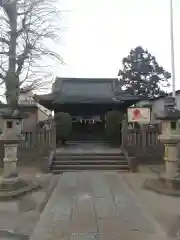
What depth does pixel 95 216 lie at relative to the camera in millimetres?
5246

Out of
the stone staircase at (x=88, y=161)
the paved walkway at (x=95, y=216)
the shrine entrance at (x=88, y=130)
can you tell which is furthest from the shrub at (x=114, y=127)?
the paved walkway at (x=95, y=216)

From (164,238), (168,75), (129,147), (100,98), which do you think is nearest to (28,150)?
(129,147)

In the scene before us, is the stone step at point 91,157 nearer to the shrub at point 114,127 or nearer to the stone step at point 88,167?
the stone step at point 88,167

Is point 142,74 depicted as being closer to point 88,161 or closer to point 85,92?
point 85,92

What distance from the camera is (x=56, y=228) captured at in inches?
183

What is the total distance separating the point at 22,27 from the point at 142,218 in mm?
11733

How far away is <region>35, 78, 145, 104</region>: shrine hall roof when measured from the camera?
17.5m

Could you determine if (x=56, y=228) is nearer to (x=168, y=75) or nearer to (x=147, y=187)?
(x=147, y=187)

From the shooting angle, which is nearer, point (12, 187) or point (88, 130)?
point (12, 187)

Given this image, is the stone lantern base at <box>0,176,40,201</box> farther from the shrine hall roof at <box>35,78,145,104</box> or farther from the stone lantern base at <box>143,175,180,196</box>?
the shrine hall roof at <box>35,78,145,104</box>

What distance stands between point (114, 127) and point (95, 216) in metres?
10.8

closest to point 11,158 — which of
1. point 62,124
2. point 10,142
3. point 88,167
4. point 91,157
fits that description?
point 10,142

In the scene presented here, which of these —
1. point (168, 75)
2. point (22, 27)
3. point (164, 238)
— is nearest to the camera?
point (164, 238)

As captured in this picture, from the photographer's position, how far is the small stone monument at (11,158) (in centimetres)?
726
